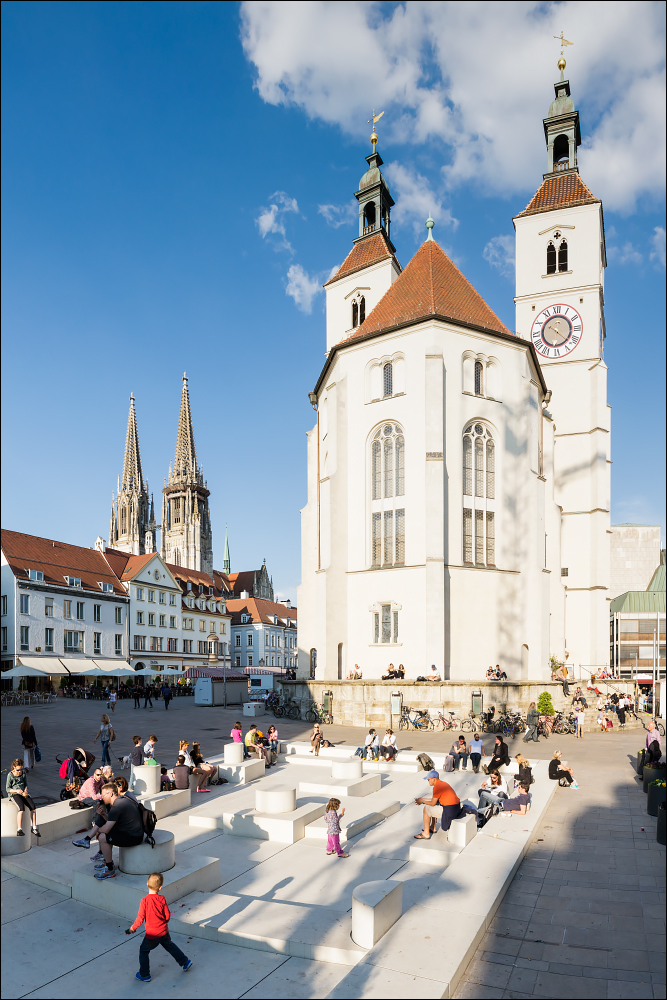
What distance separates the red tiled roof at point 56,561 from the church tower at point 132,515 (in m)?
56.1

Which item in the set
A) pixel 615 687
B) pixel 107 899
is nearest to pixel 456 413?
pixel 615 687

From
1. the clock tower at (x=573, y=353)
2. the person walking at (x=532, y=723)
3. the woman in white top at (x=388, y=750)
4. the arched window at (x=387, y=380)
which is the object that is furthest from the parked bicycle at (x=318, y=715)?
the clock tower at (x=573, y=353)

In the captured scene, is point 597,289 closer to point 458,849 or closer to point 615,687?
point 615,687

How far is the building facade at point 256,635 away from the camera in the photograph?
98.2 meters

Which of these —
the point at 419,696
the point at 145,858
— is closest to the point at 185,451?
the point at 419,696

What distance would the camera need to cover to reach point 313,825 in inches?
517

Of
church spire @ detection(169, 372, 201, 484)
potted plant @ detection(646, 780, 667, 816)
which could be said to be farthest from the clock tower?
church spire @ detection(169, 372, 201, 484)

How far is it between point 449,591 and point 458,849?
19302 millimetres

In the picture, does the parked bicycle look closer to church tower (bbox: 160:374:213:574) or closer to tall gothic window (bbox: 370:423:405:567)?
tall gothic window (bbox: 370:423:405:567)

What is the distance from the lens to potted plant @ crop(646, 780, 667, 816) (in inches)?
536

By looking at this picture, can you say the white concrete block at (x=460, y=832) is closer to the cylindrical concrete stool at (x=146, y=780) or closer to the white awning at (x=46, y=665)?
the cylindrical concrete stool at (x=146, y=780)

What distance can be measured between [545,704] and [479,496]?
955 centimetres

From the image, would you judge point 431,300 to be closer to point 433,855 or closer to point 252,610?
point 433,855

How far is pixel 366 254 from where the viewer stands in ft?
158
